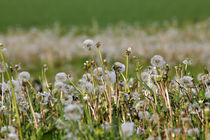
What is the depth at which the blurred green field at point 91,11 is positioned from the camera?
79.8 ft

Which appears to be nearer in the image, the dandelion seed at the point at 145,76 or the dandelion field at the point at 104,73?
the dandelion field at the point at 104,73

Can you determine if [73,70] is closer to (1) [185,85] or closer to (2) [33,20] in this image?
(1) [185,85]

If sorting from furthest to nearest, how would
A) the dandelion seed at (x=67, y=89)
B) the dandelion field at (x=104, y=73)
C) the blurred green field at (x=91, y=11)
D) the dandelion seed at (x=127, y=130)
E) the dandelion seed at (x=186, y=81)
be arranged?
1. the blurred green field at (x=91, y=11)
2. the dandelion seed at (x=67, y=89)
3. the dandelion seed at (x=186, y=81)
4. the dandelion field at (x=104, y=73)
5. the dandelion seed at (x=127, y=130)

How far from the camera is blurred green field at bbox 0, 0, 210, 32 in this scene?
24.3m

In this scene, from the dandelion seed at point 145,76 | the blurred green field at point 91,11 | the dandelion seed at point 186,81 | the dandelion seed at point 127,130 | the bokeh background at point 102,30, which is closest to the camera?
the dandelion seed at point 127,130

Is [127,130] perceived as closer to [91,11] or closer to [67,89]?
[67,89]

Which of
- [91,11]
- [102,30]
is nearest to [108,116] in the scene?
[102,30]

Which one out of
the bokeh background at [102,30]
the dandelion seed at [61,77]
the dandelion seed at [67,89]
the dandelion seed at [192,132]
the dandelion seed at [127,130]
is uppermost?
the bokeh background at [102,30]

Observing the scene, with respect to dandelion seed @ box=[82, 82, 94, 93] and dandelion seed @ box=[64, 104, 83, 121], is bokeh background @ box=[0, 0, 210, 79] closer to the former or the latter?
dandelion seed @ box=[82, 82, 94, 93]

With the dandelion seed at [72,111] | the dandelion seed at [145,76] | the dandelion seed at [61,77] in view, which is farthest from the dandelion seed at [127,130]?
the dandelion seed at [145,76]

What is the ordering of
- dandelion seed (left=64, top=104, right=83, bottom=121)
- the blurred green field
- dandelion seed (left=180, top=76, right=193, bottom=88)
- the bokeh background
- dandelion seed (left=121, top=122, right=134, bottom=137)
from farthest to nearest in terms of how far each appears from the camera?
the blurred green field
the bokeh background
dandelion seed (left=180, top=76, right=193, bottom=88)
dandelion seed (left=121, top=122, right=134, bottom=137)
dandelion seed (left=64, top=104, right=83, bottom=121)

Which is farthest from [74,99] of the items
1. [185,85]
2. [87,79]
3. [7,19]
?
[7,19]

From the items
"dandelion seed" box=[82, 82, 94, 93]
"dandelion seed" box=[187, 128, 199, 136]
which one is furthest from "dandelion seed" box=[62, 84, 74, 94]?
"dandelion seed" box=[187, 128, 199, 136]

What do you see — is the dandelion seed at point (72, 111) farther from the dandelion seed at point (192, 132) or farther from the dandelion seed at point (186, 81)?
the dandelion seed at point (186, 81)
